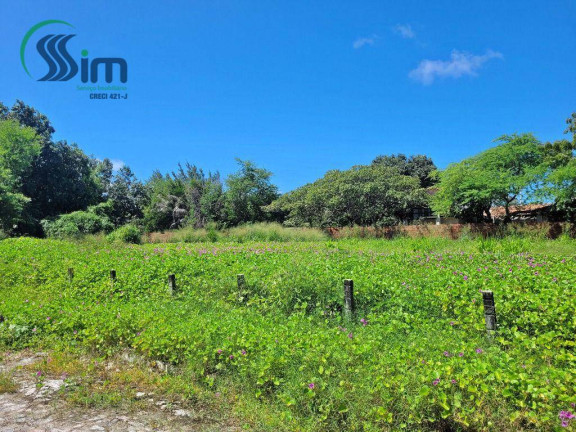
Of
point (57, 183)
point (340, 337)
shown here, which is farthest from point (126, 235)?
point (340, 337)

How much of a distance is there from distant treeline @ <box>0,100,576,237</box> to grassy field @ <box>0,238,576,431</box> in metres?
13.0

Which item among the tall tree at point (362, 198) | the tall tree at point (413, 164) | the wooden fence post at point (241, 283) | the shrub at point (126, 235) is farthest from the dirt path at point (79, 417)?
the tall tree at point (413, 164)

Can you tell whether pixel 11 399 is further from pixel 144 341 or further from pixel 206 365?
pixel 206 365

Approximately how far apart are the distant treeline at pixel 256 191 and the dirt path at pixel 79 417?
56.6ft

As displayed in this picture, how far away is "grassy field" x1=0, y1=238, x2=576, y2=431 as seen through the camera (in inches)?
105

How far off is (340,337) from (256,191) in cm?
2632

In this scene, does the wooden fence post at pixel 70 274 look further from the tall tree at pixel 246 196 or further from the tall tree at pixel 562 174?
the tall tree at pixel 246 196

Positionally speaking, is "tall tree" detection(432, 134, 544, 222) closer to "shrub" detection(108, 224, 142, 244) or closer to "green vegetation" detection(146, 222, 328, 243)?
"green vegetation" detection(146, 222, 328, 243)

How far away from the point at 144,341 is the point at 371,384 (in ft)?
8.66

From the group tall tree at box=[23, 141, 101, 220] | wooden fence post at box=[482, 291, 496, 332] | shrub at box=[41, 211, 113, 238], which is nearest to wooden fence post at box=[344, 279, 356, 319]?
wooden fence post at box=[482, 291, 496, 332]

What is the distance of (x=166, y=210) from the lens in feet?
104

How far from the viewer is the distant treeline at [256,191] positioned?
1803cm

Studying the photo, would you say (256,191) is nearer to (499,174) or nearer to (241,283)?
(499,174)

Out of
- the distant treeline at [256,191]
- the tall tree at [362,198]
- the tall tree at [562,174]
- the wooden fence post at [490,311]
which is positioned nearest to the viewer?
the wooden fence post at [490,311]
